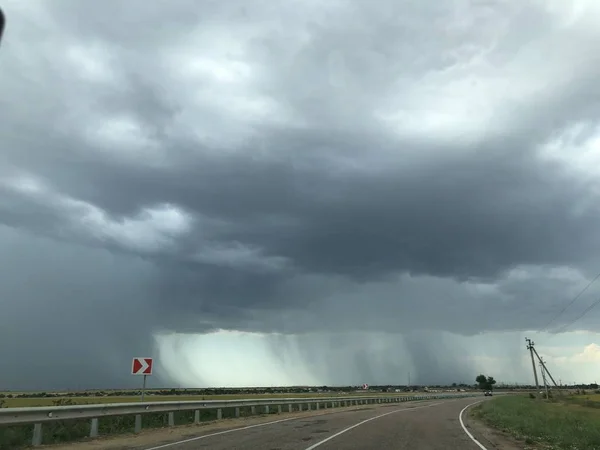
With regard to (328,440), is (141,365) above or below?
above

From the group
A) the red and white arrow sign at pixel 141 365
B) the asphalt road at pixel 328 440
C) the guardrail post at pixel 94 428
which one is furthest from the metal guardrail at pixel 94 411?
the asphalt road at pixel 328 440

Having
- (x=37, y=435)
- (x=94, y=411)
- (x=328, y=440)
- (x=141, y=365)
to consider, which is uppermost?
(x=141, y=365)

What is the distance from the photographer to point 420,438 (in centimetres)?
1928

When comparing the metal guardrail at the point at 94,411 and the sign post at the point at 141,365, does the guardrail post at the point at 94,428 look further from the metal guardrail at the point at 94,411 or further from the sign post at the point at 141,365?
the sign post at the point at 141,365

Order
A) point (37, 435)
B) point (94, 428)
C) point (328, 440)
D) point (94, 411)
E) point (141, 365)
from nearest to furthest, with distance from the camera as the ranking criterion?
1. point (37, 435)
2. point (328, 440)
3. point (94, 411)
4. point (94, 428)
5. point (141, 365)

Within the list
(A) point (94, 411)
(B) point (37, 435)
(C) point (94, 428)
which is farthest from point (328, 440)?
(B) point (37, 435)

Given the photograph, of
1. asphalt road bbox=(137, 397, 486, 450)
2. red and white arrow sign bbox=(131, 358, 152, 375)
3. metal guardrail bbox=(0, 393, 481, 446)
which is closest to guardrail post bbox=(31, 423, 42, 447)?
metal guardrail bbox=(0, 393, 481, 446)

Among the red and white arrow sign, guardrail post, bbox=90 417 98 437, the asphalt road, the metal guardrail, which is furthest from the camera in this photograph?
the red and white arrow sign

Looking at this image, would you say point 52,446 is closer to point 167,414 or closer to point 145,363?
point 145,363

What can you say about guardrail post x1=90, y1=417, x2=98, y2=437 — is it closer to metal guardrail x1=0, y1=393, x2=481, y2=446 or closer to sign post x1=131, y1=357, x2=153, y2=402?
metal guardrail x1=0, y1=393, x2=481, y2=446

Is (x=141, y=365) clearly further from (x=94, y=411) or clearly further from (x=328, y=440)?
(x=328, y=440)

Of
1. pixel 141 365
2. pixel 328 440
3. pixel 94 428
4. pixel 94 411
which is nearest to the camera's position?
pixel 328 440

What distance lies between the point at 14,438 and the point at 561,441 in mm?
18637


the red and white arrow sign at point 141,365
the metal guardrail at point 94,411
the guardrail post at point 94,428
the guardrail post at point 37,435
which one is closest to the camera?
the metal guardrail at point 94,411
